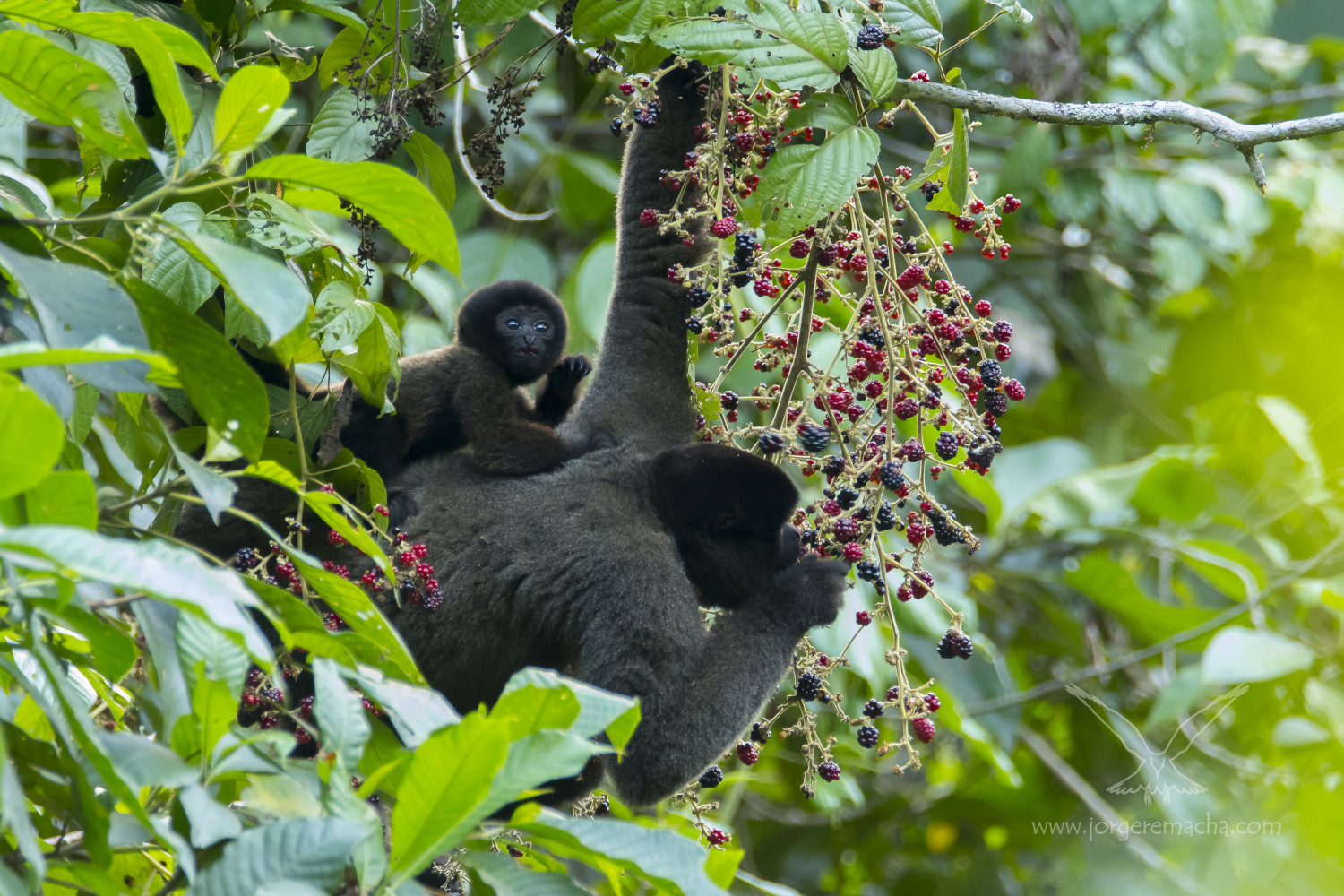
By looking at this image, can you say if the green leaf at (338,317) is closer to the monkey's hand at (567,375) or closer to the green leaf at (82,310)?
the green leaf at (82,310)

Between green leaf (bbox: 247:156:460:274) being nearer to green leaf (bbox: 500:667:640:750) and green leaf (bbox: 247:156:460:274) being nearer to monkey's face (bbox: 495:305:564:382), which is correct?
green leaf (bbox: 500:667:640:750)

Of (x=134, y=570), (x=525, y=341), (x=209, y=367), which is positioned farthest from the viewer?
(x=525, y=341)

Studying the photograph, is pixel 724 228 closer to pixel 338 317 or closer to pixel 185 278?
pixel 338 317

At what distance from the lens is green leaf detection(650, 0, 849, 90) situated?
7.92 ft

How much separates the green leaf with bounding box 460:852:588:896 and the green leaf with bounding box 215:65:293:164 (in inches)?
44.8

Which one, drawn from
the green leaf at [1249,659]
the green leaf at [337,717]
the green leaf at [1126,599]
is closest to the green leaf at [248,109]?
the green leaf at [337,717]

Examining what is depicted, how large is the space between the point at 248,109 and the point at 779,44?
1.21 m

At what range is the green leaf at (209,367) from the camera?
188cm

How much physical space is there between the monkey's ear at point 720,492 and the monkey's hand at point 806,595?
18cm

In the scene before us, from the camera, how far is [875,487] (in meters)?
2.81

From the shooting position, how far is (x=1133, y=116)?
8.44 feet

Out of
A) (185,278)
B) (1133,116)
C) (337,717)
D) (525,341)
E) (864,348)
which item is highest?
(1133,116)

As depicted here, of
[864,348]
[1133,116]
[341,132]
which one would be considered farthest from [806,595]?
[341,132]

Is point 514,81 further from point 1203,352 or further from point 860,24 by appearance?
point 1203,352
